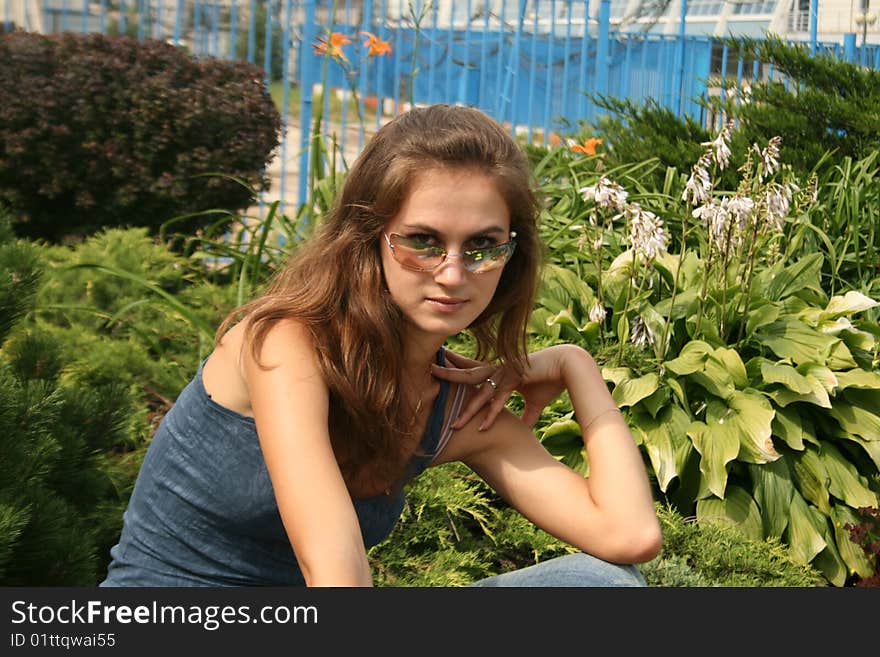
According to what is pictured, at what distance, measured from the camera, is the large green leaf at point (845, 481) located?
11.5ft

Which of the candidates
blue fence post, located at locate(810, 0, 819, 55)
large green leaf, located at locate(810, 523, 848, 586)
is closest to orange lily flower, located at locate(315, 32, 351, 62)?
large green leaf, located at locate(810, 523, 848, 586)

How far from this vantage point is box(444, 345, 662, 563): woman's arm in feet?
6.97

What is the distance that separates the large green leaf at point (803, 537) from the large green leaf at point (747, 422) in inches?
7.8

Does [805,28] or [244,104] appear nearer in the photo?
[244,104]

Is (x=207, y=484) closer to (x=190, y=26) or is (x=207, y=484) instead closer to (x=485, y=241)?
(x=485, y=241)

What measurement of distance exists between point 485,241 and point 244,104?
13.9ft

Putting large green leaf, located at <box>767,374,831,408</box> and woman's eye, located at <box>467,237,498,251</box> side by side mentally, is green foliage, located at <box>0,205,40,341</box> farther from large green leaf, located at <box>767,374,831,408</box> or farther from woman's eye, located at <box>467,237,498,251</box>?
large green leaf, located at <box>767,374,831,408</box>

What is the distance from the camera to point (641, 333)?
151 inches

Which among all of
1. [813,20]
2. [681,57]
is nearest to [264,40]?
[681,57]

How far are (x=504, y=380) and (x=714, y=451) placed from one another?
139 centimetres

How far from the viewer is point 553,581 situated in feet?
6.77

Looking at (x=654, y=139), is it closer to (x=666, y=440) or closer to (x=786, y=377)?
(x=786, y=377)

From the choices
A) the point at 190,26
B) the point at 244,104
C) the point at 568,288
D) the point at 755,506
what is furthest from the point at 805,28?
the point at 755,506

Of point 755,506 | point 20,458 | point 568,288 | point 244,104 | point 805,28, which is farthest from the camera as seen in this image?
point 805,28
